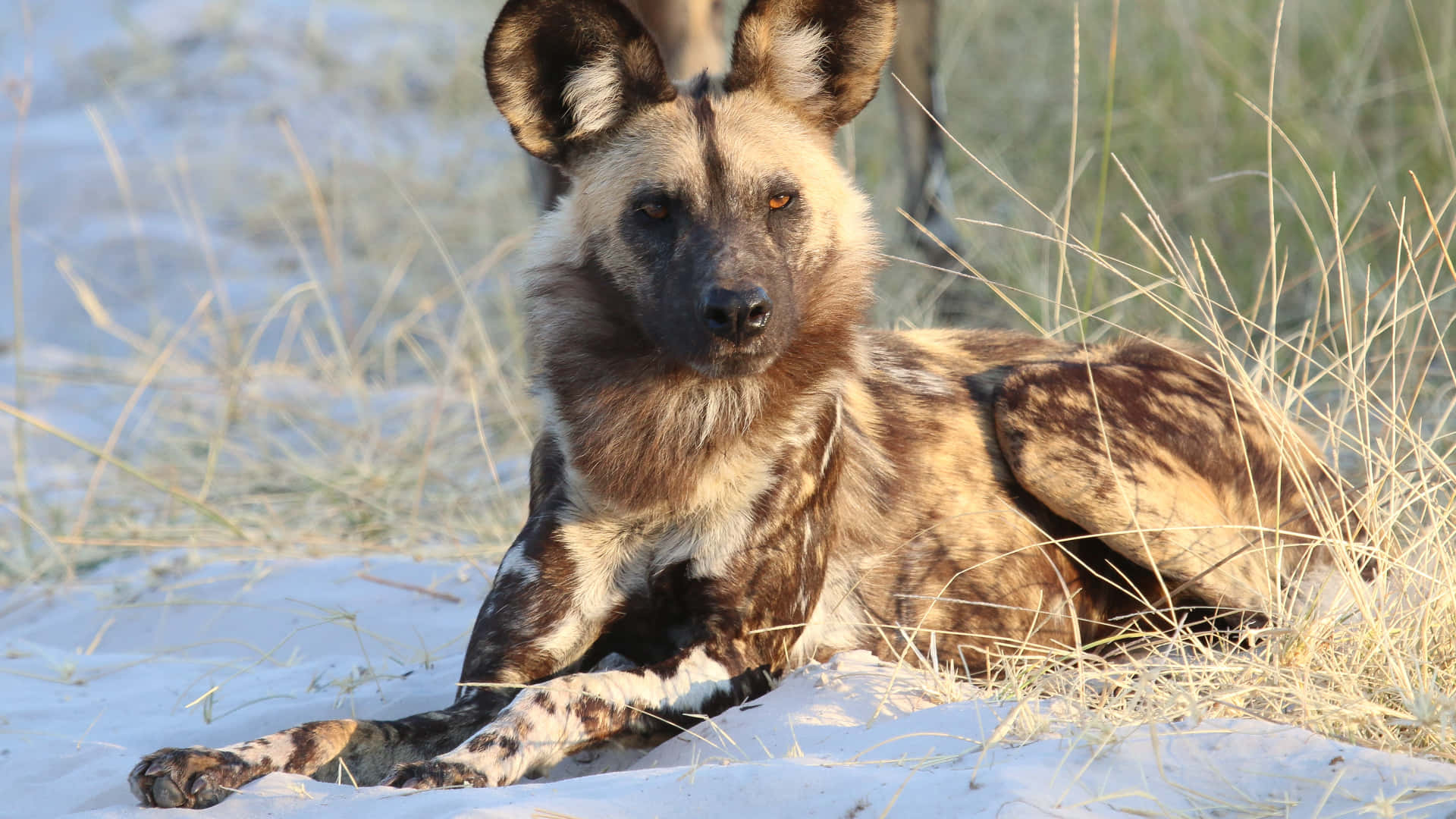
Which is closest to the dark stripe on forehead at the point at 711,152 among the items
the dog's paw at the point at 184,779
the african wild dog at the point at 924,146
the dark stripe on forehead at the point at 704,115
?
the dark stripe on forehead at the point at 704,115

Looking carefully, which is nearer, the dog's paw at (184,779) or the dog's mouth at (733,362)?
the dog's paw at (184,779)

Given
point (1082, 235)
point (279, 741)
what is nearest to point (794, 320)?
point (279, 741)

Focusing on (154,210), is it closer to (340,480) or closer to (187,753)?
(340,480)

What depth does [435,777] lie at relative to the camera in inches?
84.0

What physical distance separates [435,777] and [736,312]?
940mm

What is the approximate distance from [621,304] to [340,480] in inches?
87.5

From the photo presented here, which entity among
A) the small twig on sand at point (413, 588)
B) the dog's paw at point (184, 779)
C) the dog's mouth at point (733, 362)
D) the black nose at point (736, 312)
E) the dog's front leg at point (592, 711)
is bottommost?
the small twig on sand at point (413, 588)

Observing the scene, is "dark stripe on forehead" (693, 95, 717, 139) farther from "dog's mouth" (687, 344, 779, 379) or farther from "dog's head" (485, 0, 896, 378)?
"dog's mouth" (687, 344, 779, 379)

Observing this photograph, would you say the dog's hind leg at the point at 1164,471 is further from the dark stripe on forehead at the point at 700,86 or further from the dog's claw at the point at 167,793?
the dog's claw at the point at 167,793

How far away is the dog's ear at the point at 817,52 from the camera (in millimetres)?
2699

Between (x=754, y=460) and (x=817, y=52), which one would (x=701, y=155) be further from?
(x=754, y=460)

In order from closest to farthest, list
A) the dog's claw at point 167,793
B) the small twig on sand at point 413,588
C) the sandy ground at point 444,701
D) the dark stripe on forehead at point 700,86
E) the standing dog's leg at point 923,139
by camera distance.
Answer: the sandy ground at point 444,701
the dog's claw at point 167,793
the dark stripe on forehead at point 700,86
the small twig on sand at point 413,588
the standing dog's leg at point 923,139

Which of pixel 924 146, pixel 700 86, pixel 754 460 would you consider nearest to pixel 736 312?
pixel 754 460

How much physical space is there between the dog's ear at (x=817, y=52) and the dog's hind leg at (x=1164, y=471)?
0.75m
